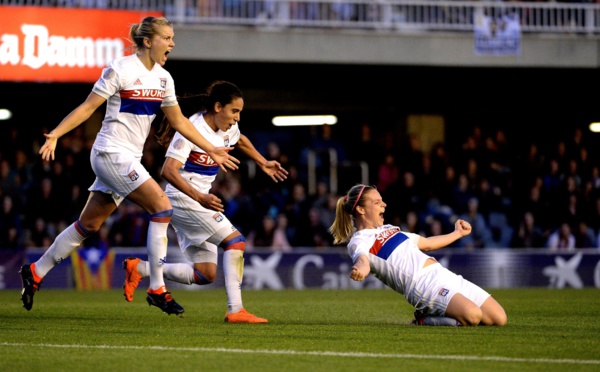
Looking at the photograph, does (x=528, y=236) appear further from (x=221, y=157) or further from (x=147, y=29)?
(x=147, y=29)

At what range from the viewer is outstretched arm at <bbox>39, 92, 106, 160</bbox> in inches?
296

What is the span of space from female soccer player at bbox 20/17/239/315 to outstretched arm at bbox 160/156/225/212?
5.2 inches

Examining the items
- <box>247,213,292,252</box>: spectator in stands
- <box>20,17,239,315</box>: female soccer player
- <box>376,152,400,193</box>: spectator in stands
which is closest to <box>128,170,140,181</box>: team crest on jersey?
<box>20,17,239,315</box>: female soccer player

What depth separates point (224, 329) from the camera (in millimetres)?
7629

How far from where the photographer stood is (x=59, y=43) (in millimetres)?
18188

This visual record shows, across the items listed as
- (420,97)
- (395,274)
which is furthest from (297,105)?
(395,274)

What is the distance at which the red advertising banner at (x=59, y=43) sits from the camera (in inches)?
710

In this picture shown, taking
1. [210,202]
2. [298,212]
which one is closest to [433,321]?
[210,202]

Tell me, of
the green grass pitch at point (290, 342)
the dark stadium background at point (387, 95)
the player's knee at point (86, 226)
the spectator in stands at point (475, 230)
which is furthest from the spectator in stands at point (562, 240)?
the player's knee at point (86, 226)

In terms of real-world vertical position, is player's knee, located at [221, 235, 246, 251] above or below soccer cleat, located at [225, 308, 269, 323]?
above

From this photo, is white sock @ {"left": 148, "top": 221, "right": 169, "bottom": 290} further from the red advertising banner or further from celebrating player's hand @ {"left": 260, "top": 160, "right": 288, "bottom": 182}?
the red advertising banner

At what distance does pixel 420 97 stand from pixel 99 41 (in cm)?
868

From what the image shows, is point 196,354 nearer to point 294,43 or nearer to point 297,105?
point 294,43

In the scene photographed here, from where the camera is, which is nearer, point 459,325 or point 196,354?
point 196,354
